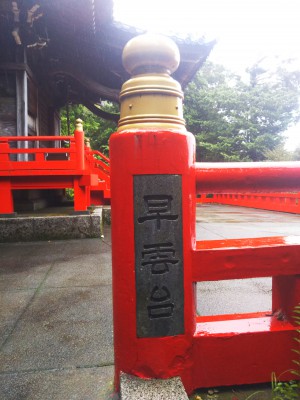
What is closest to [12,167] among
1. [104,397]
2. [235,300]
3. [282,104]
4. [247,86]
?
[235,300]

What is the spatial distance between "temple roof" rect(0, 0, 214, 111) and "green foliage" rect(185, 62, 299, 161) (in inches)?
406

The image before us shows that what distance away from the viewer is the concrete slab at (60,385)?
132 cm

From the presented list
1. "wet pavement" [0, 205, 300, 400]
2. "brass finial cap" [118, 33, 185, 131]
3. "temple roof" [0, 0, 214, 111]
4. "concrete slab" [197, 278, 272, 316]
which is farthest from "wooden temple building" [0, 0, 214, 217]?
"brass finial cap" [118, 33, 185, 131]

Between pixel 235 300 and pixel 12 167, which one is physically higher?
pixel 12 167

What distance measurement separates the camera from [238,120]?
1878 centimetres

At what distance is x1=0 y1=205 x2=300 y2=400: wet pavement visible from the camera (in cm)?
143

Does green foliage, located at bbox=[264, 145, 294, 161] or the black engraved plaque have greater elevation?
green foliage, located at bbox=[264, 145, 294, 161]

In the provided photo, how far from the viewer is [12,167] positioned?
4.98 m

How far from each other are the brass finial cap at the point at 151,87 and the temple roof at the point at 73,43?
16.7ft

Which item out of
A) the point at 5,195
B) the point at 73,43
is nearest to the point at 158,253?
the point at 5,195

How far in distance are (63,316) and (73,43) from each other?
645cm

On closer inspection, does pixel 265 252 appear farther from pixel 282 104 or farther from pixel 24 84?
pixel 282 104

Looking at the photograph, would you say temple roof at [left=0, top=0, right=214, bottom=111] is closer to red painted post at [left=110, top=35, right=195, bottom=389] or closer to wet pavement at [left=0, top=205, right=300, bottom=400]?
wet pavement at [left=0, top=205, right=300, bottom=400]

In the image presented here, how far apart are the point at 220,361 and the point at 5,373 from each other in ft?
3.35
